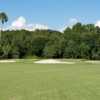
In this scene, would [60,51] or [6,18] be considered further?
[6,18]

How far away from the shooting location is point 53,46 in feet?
329

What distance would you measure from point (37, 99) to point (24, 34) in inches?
4148

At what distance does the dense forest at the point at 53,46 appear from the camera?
98000 mm

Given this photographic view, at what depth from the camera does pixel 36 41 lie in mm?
108500

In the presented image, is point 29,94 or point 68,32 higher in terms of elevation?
point 68,32

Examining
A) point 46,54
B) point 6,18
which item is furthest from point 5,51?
point 6,18

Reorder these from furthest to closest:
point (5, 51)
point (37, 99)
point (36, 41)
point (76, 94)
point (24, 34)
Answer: point (24, 34), point (36, 41), point (5, 51), point (76, 94), point (37, 99)

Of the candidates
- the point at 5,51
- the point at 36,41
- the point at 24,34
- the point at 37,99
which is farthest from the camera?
the point at 24,34

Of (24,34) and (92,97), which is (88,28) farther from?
(92,97)

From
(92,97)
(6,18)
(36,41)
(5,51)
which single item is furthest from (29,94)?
(6,18)

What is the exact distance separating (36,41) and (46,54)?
29.5 feet

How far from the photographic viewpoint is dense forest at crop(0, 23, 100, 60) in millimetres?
98000

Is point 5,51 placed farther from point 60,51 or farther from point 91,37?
point 91,37

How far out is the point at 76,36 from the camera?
103m
